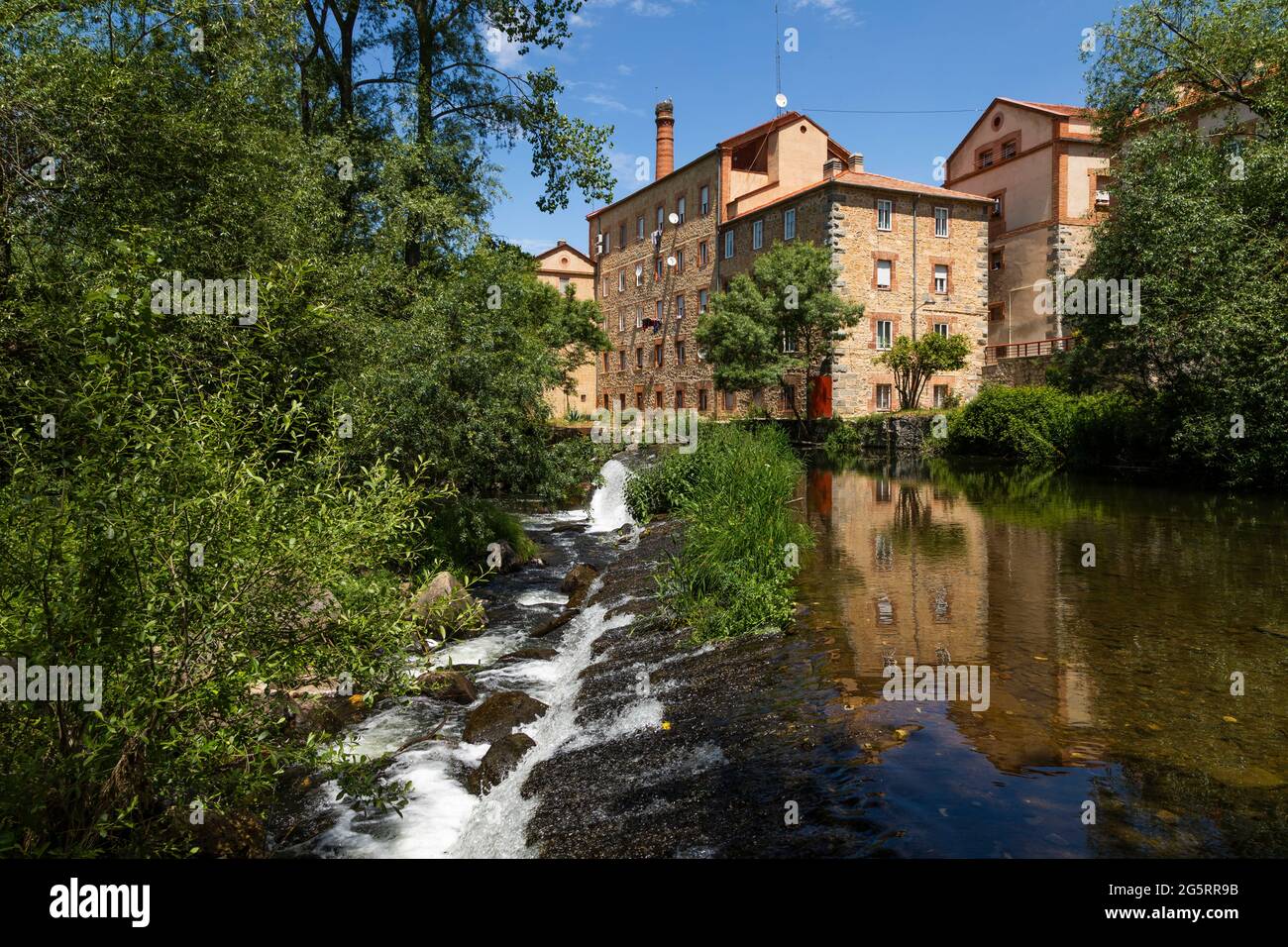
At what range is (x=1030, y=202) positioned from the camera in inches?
1783

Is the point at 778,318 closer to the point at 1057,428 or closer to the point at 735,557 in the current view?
the point at 1057,428

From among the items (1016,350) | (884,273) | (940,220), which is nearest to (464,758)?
(884,273)

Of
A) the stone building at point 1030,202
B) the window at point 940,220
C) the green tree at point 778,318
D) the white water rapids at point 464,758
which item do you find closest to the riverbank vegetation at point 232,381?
the white water rapids at point 464,758

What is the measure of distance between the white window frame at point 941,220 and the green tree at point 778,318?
8.04m

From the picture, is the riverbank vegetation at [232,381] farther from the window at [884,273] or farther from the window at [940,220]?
the window at [940,220]

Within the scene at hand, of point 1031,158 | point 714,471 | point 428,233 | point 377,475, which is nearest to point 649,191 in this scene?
point 1031,158

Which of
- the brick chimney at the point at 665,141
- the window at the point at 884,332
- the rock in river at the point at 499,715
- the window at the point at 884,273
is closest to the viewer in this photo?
the rock in river at the point at 499,715

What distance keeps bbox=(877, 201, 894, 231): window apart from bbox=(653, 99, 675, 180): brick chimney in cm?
1895

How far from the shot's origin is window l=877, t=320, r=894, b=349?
1764 inches

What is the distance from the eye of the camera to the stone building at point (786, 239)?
4409 centimetres

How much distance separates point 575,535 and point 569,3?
14210 mm

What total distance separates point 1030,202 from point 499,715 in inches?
1852

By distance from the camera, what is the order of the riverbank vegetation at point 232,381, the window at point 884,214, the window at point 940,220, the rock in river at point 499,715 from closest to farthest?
the riverbank vegetation at point 232,381 < the rock in river at point 499,715 < the window at point 884,214 < the window at point 940,220

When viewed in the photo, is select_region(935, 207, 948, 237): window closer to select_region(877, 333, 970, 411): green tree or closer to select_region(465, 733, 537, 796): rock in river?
select_region(877, 333, 970, 411): green tree
